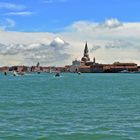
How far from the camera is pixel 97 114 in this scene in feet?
121

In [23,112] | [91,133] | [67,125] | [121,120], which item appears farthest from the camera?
[23,112]

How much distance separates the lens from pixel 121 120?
32656 mm

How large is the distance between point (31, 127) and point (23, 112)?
31.6 ft

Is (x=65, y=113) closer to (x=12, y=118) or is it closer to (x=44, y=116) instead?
(x=44, y=116)

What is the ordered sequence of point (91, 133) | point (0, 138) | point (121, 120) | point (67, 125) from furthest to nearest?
point (121, 120), point (67, 125), point (91, 133), point (0, 138)

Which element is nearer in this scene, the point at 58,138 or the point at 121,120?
the point at 58,138

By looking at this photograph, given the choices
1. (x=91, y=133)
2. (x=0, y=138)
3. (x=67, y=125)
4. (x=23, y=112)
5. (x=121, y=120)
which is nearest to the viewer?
(x=0, y=138)

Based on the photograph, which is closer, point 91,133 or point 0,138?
point 0,138

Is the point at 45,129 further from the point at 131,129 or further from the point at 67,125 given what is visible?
the point at 131,129

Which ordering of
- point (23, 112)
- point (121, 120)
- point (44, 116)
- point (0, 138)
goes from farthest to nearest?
point (23, 112)
point (44, 116)
point (121, 120)
point (0, 138)

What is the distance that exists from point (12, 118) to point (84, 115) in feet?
17.3

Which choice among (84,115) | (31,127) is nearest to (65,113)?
(84,115)

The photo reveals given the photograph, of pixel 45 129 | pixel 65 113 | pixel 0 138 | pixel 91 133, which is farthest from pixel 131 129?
pixel 65 113

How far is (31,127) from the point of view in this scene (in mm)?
28688
